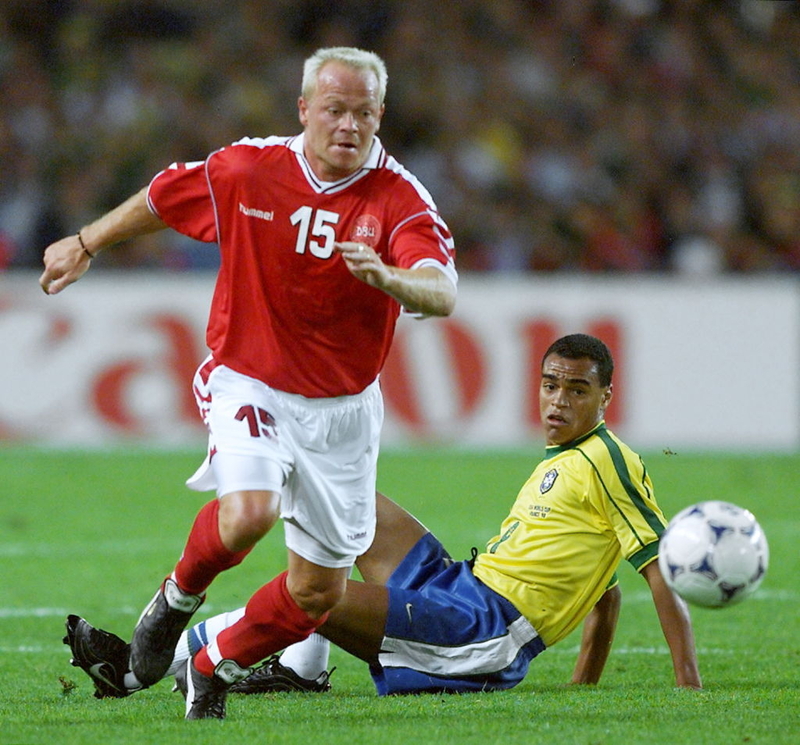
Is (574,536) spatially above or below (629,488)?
below

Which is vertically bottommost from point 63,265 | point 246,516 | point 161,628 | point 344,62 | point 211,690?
point 211,690

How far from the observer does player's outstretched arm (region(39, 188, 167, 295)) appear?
15.0 feet

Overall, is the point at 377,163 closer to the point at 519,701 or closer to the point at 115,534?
the point at 519,701

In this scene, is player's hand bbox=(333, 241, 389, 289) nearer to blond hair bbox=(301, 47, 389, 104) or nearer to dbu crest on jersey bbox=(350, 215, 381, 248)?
dbu crest on jersey bbox=(350, 215, 381, 248)

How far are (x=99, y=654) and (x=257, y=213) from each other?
1453mm

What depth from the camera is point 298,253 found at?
14.4 feet

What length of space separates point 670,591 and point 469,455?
28.1ft

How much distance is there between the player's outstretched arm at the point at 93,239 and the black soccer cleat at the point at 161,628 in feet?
3.29

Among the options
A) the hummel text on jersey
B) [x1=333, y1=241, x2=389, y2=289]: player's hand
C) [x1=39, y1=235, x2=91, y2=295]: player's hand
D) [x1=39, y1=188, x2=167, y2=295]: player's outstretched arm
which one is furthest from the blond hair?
[x1=39, y1=235, x2=91, y2=295]: player's hand

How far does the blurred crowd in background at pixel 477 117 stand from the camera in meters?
14.9

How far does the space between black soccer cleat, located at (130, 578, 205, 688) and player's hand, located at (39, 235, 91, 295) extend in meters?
0.98

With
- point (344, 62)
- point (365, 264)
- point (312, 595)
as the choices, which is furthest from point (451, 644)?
point (344, 62)

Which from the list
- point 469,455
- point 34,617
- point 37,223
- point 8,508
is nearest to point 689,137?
point 469,455

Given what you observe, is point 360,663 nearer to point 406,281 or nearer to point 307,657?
point 307,657
